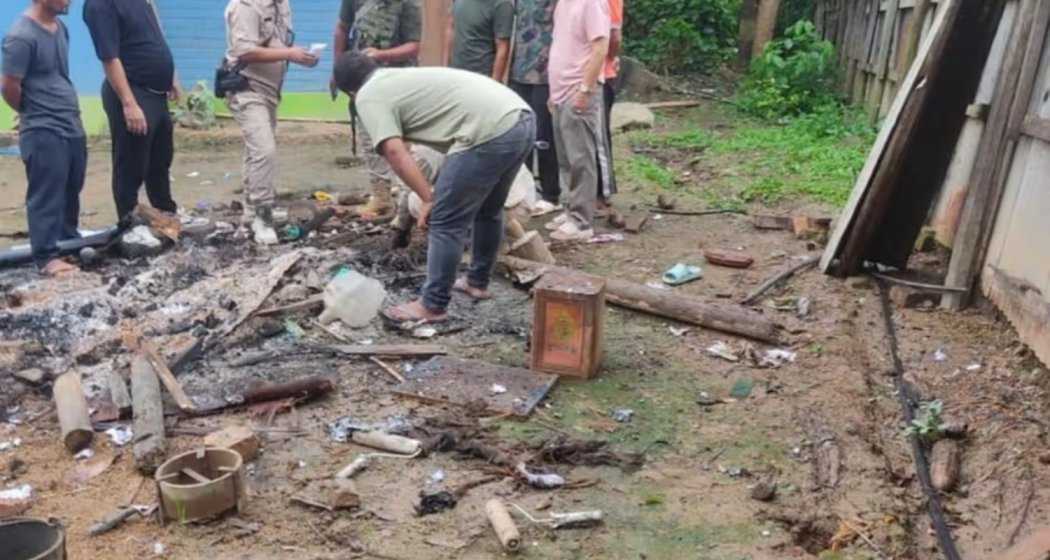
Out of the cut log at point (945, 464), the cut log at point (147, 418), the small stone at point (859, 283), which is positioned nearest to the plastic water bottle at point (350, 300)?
the cut log at point (147, 418)

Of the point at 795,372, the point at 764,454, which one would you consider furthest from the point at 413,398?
the point at 795,372

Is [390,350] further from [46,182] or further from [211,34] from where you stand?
[211,34]

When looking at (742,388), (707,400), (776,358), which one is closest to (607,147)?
(776,358)

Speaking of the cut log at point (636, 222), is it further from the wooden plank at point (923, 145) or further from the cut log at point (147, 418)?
the cut log at point (147, 418)

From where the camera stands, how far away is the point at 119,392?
163 inches

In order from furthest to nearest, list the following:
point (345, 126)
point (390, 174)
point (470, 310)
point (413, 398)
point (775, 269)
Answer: point (345, 126) → point (390, 174) → point (775, 269) → point (470, 310) → point (413, 398)

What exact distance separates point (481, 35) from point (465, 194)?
2888mm

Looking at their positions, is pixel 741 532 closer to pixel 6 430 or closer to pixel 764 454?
pixel 764 454

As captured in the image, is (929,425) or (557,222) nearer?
(929,425)

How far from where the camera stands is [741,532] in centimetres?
325

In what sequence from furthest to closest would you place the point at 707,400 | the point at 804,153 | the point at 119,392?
the point at 804,153
the point at 707,400
the point at 119,392

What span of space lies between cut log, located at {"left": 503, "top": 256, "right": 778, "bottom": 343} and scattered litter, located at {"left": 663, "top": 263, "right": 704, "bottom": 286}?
485mm

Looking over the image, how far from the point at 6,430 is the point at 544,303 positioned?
2460mm

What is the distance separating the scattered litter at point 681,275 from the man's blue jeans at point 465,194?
1.40 metres
